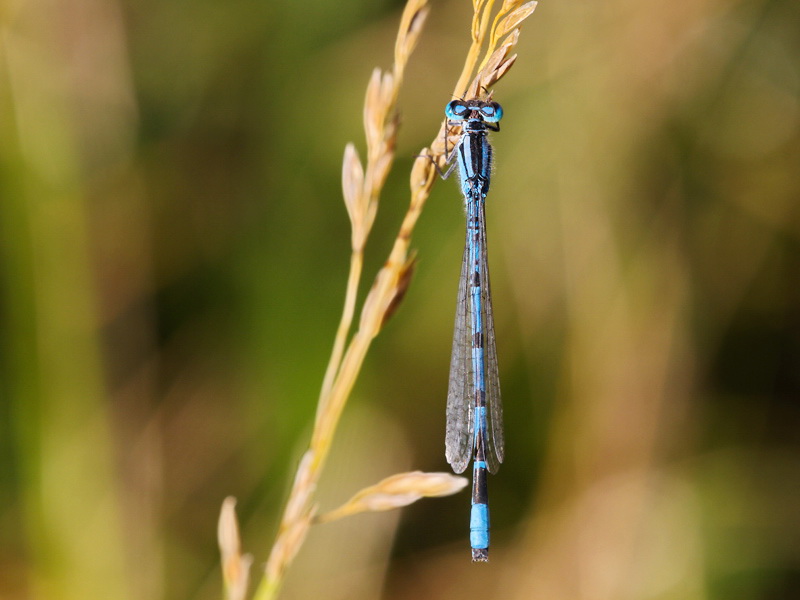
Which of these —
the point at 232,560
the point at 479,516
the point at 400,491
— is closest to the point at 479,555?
the point at 479,516

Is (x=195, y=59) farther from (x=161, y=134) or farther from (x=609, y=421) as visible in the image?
(x=609, y=421)

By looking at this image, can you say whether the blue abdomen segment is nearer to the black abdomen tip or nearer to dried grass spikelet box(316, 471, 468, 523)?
the black abdomen tip

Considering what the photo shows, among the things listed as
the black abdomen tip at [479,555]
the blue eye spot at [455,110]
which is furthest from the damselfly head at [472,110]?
the black abdomen tip at [479,555]

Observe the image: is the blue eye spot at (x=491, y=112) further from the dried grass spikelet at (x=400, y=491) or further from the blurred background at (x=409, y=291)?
the dried grass spikelet at (x=400, y=491)

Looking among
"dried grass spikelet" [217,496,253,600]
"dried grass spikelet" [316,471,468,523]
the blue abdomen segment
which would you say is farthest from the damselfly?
"dried grass spikelet" [217,496,253,600]

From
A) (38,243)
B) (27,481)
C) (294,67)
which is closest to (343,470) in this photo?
(27,481)
